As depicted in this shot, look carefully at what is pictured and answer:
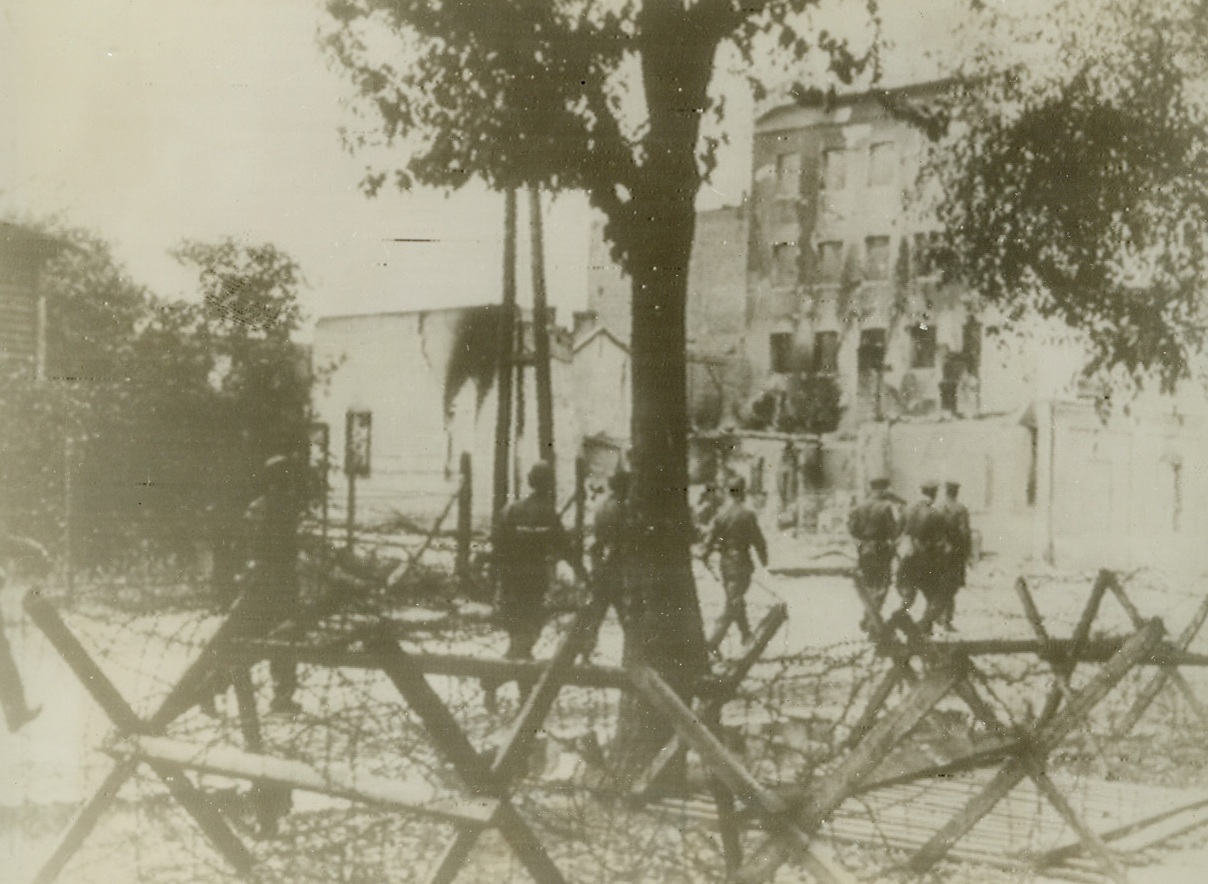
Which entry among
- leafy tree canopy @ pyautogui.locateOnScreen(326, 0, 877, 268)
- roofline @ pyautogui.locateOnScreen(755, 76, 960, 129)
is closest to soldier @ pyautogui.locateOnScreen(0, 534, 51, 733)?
leafy tree canopy @ pyautogui.locateOnScreen(326, 0, 877, 268)

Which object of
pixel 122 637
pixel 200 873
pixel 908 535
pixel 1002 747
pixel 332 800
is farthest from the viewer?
pixel 122 637

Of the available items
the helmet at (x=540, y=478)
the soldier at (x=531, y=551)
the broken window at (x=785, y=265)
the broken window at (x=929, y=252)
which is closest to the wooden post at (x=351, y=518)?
the soldier at (x=531, y=551)

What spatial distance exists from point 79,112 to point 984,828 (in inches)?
207

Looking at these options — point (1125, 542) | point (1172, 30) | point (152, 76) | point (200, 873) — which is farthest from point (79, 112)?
point (1125, 542)

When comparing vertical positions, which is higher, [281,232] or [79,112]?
[79,112]

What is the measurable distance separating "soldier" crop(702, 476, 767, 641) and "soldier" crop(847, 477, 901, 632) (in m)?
0.76

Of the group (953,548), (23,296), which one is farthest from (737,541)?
(23,296)

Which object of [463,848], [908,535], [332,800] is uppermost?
[908,535]

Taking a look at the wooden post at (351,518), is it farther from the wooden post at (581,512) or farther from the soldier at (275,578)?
the wooden post at (581,512)

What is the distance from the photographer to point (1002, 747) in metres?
4.21

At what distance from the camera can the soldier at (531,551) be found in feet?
24.3

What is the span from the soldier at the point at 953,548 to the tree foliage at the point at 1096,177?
1.59m

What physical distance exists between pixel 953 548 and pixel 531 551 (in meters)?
2.66

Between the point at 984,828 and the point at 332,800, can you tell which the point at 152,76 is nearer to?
the point at 332,800
